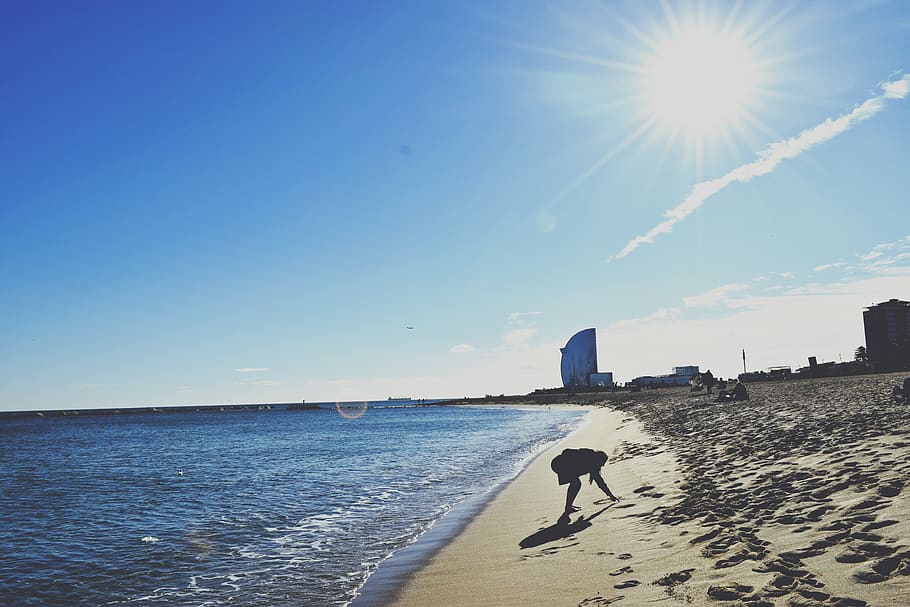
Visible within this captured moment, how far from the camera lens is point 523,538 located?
10.9 metres

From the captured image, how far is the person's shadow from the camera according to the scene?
→ 10193mm

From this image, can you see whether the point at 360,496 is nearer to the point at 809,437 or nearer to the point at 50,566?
the point at 50,566

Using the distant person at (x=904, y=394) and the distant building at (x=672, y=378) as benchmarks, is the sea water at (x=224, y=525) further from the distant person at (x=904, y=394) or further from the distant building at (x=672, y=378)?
the distant building at (x=672, y=378)

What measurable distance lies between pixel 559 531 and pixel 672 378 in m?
141

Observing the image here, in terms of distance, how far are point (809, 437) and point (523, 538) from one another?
7.74 meters

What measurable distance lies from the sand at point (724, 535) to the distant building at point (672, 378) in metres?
128

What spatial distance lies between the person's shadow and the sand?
0.05 meters

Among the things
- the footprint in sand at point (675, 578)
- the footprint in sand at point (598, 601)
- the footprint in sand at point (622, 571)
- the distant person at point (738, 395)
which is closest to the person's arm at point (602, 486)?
the footprint in sand at point (622, 571)

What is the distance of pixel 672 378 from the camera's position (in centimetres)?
14062

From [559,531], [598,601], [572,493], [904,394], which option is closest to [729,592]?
[598,601]

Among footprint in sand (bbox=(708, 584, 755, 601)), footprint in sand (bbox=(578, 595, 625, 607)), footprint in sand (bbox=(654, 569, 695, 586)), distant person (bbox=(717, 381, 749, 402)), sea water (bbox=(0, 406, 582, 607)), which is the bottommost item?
sea water (bbox=(0, 406, 582, 607))

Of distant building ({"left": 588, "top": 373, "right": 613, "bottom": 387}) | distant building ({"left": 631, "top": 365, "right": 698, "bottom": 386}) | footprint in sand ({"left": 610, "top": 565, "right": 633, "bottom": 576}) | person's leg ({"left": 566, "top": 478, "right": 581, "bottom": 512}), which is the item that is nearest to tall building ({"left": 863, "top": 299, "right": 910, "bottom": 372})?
distant building ({"left": 631, "top": 365, "right": 698, "bottom": 386})

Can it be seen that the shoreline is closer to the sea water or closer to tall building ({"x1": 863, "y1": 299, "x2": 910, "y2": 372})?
the sea water

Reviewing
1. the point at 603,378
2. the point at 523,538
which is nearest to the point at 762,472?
the point at 523,538
